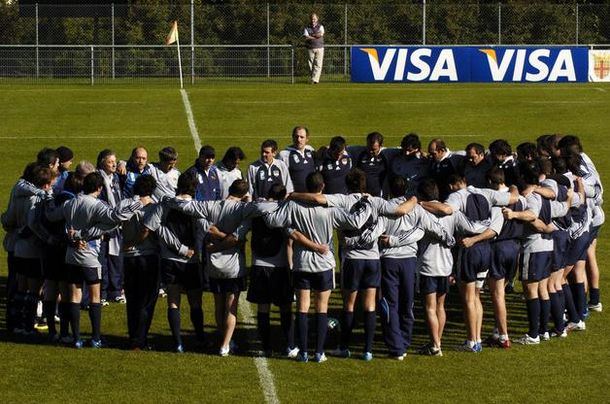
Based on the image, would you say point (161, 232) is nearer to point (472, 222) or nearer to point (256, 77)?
point (472, 222)

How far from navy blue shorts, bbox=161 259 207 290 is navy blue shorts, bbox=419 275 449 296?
92.0 inches

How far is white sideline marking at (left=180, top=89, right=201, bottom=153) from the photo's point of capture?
29.9 metres

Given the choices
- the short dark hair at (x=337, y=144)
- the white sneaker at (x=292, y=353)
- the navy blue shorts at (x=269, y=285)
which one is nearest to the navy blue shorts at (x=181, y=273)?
the navy blue shorts at (x=269, y=285)

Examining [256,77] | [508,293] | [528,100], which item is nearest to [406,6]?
[256,77]

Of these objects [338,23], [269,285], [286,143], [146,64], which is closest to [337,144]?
[269,285]

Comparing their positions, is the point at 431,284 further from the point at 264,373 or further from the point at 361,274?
the point at 264,373

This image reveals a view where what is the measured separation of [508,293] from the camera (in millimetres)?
17672

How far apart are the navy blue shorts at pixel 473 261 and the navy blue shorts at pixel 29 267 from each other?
15.1 ft

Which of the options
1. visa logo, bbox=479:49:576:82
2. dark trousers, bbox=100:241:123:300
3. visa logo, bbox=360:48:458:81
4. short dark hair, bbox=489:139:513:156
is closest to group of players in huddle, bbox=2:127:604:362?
short dark hair, bbox=489:139:513:156

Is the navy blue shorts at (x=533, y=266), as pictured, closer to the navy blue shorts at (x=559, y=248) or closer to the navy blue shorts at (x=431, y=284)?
the navy blue shorts at (x=559, y=248)

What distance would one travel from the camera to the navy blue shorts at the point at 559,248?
1477 centimetres

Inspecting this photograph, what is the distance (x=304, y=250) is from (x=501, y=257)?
2.21 meters

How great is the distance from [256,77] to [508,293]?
23586mm

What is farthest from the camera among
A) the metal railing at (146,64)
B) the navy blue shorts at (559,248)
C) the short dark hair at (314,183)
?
the metal railing at (146,64)
